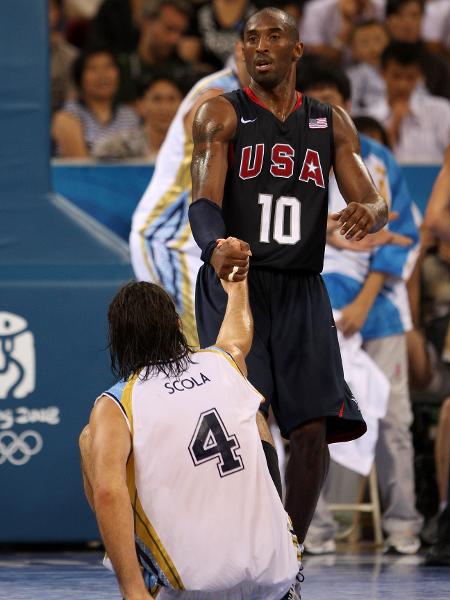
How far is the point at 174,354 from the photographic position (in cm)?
383

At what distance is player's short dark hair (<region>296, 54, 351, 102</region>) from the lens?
7242 mm

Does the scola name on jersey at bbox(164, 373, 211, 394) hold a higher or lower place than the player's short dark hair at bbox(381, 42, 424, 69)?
lower

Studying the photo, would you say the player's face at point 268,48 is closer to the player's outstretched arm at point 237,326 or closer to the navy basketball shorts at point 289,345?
the navy basketball shorts at point 289,345

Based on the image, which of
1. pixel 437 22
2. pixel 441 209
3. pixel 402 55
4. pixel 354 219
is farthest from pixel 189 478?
pixel 437 22

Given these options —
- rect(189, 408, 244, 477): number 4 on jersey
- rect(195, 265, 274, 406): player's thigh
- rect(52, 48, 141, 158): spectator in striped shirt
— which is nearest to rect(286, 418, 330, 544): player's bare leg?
rect(195, 265, 274, 406): player's thigh

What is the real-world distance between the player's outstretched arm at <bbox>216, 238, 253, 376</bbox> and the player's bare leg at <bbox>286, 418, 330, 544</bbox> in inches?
30.0

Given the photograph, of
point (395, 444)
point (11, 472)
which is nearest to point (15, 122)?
point (11, 472)

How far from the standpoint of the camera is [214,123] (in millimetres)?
4766

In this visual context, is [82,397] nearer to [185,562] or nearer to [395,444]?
[395,444]

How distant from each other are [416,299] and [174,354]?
431 centimetres

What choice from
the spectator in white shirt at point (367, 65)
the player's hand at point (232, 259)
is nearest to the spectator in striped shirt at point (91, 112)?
the spectator in white shirt at point (367, 65)

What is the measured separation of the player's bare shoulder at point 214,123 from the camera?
15.6ft

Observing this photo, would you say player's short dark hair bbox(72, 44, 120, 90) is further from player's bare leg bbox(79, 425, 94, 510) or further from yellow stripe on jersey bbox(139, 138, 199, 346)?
player's bare leg bbox(79, 425, 94, 510)

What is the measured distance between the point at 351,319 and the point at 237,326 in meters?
2.99
